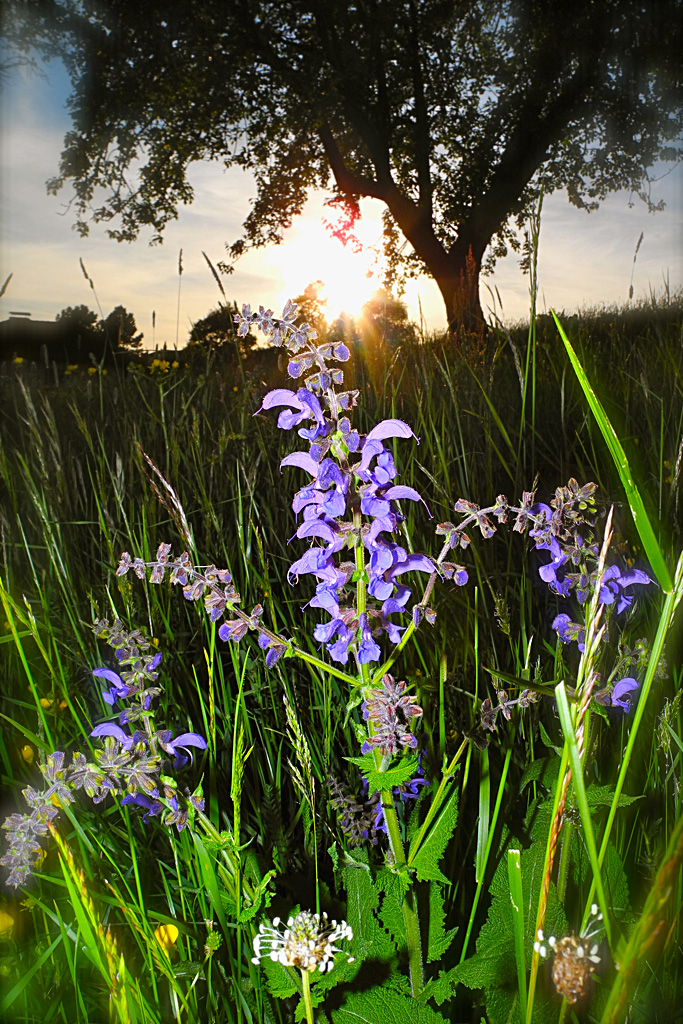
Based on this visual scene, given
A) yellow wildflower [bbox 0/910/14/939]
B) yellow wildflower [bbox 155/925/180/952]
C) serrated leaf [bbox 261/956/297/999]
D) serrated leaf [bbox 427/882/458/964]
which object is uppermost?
serrated leaf [bbox 427/882/458/964]

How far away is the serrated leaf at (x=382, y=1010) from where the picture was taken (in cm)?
83

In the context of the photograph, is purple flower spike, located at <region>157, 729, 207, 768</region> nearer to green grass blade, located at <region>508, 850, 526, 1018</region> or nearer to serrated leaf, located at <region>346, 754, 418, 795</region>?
serrated leaf, located at <region>346, 754, 418, 795</region>

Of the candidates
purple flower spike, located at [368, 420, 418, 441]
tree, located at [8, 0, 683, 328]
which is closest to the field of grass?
purple flower spike, located at [368, 420, 418, 441]

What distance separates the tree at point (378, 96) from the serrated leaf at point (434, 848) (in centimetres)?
1174

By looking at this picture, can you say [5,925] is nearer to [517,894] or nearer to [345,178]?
[517,894]

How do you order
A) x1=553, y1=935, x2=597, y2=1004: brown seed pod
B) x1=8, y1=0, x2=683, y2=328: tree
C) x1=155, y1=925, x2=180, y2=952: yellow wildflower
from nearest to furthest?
x1=553, y1=935, x2=597, y2=1004: brown seed pod < x1=155, y1=925, x2=180, y2=952: yellow wildflower < x1=8, y1=0, x2=683, y2=328: tree

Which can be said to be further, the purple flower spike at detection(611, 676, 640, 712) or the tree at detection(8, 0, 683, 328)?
the tree at detection(8, 0, 683, 328)

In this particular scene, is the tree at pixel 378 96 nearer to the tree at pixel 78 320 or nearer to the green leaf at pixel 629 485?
the tree at pixel 78 320

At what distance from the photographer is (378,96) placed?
13.5m

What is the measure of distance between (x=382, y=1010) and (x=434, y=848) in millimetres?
204

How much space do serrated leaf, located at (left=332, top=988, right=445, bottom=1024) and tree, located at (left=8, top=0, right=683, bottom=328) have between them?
11.8 meters

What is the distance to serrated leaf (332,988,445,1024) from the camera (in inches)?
32.5

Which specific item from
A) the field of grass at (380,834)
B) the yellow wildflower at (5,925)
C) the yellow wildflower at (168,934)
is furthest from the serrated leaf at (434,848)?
the yellow wildflower at (5,925)

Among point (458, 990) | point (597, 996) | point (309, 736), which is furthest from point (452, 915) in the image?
point (309, 736)
